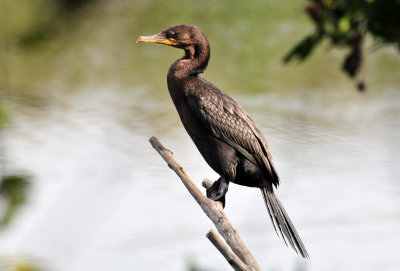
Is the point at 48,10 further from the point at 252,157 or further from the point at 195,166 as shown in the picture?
the point at 195,166

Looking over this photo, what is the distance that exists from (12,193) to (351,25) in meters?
1.95

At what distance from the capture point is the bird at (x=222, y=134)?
70.6 inches

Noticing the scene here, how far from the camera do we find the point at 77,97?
27.5 feet

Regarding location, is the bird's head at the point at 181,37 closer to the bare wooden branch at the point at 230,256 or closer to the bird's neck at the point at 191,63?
the bird's neck at the point at 191,63

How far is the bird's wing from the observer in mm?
1849

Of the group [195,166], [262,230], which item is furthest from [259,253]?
[195,166]

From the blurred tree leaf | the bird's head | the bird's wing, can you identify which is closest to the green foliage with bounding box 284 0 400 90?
the blurred tree leaf

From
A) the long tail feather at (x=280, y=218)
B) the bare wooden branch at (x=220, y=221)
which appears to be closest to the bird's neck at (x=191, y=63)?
the bare wooden branch at (x=220, y=221)

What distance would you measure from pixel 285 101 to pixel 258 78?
101 cm

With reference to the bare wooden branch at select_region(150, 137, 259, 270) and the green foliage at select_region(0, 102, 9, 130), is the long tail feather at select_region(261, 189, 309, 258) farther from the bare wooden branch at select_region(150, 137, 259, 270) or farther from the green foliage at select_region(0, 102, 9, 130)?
the green foliage at select_region(0, 102, 9, 130)

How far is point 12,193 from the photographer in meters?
1.06

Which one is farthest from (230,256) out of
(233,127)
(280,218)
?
(233,127)

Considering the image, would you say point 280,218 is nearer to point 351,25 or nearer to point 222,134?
point 222,134

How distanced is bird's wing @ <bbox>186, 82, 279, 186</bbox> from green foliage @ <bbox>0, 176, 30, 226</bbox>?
0.81 meters
